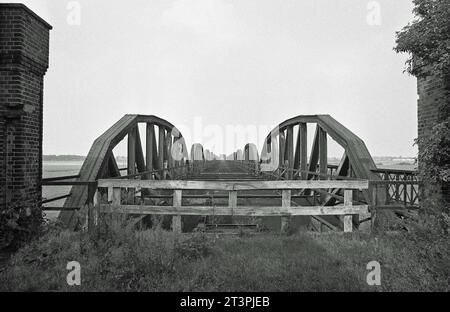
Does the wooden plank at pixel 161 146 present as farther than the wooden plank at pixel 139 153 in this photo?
Yes

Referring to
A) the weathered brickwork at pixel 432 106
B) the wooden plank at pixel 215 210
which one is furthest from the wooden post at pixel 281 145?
the wooden plank at pixel 215 210

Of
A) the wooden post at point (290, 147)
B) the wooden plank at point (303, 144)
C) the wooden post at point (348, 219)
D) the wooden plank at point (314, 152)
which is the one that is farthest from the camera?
the wooden post at point (290, 147)

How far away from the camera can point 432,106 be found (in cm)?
714

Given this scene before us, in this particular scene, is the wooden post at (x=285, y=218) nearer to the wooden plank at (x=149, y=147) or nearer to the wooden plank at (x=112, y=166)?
the wooden plank at (x=112, y=166)

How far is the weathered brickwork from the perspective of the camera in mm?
6590

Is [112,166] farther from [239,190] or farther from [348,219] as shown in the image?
[348,219]

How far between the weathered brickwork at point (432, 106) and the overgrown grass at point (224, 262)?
2.23 metres

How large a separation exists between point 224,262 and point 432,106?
6.19 meters

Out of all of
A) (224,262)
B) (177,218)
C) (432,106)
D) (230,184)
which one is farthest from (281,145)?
(224,262)

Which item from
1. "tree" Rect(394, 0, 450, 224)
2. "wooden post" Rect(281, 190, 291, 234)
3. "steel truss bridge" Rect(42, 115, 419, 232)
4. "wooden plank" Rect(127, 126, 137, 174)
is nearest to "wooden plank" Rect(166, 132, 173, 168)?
"steel truss bridge" Rect(42, 115, 419, 232)

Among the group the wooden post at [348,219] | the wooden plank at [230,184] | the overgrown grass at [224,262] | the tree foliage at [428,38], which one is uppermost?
the tree foliage at [428,38]

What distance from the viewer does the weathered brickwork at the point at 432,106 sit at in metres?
6.59

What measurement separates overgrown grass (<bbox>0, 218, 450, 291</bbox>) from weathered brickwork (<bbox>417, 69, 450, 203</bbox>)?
223 cm

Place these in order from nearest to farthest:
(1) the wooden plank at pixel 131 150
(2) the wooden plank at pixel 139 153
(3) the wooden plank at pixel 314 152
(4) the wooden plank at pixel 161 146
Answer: (1) the wooden plank at pixel 131 150
(2) the wooden plank at pixel 139 153
(3) the wooden plank at pixel 314 152
(4) the wooden plank at pixel 161 146
